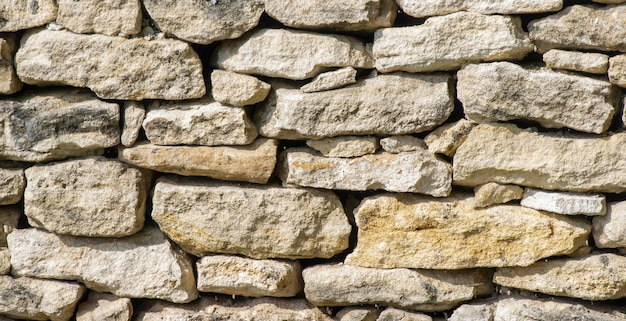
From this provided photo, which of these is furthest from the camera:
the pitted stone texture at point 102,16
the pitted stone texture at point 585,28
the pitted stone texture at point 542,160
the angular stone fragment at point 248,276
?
the angular stone fragment at point 248,276

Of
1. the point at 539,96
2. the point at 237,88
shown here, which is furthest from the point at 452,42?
the point at 237,88

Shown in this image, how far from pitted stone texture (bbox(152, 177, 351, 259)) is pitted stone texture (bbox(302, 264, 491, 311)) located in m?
0.11

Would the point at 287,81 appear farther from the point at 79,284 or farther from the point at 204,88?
the point at 79,284

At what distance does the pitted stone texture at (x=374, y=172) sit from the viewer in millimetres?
2740

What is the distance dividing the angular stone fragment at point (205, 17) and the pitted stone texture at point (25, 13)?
1.36 ft

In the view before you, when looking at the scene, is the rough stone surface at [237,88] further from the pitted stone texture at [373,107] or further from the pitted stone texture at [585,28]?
the pitted stone texture at [585,28]

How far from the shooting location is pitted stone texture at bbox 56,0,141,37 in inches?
111

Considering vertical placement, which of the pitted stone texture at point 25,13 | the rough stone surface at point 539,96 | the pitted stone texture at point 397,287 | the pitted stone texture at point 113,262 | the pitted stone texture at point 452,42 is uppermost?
the pitted stone texture at point 452,42

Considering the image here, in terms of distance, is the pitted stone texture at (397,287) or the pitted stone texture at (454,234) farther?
the pitted stone texture at (397,287)

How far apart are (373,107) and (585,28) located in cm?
81

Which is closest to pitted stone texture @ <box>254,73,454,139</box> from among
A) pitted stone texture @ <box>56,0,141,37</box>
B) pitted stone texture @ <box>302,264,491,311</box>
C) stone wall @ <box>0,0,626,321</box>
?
stone wall @ <box>0,0,626,321</box>

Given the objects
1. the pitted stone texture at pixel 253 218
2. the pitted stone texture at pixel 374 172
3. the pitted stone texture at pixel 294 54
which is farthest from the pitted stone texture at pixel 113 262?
the pitted stone texture at pixel 294 54

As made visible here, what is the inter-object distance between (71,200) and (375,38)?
1.43 m

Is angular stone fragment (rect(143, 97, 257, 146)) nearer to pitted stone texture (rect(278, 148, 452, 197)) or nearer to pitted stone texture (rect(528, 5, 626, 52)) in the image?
pitted stone texture (rect(278, 148, 452, 197))
